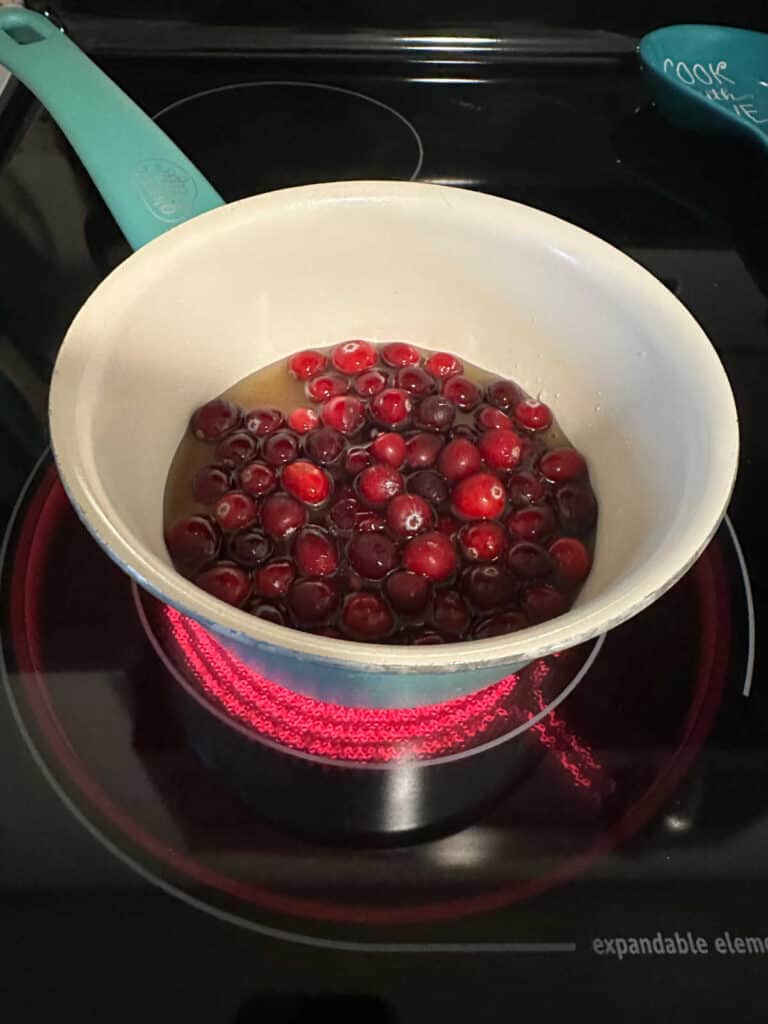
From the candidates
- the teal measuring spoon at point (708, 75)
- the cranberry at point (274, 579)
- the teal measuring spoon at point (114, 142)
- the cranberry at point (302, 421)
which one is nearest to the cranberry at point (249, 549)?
the cranberry at point (274, 579)

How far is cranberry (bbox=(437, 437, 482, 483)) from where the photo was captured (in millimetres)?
628

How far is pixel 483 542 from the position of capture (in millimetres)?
590

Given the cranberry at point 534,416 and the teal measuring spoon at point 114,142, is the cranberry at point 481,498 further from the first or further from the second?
the teal measuring spoon at point 114,142

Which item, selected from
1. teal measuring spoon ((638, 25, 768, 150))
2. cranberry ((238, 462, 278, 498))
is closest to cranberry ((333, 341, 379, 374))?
cranberry ((238, 462, 278, 498))

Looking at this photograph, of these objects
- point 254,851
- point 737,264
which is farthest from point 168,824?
point 737,264

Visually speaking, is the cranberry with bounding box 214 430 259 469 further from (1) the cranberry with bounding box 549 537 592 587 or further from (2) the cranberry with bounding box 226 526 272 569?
(1) the cranberry with bounding box 549 537 592 587

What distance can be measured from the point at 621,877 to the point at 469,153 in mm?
680

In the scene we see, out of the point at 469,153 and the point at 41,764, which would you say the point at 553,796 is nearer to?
the point at 41,764

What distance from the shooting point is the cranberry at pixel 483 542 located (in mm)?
590

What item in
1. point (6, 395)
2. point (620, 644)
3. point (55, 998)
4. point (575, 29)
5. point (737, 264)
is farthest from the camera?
point (575, 29)

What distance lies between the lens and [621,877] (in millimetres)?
477

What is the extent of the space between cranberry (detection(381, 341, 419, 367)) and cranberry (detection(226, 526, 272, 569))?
0.63ft

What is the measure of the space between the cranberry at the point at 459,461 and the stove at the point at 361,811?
148 mm

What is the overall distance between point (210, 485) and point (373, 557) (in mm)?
127
